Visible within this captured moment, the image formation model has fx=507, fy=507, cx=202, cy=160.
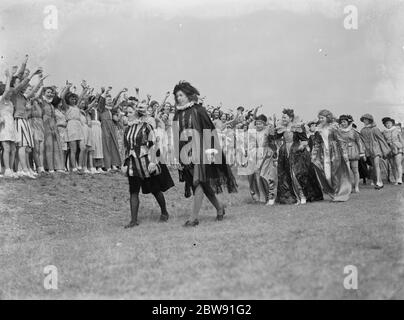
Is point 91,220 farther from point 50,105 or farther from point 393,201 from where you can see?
point 393,201

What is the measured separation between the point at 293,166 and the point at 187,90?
4217 millimetres

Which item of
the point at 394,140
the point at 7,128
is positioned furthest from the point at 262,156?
the point at 394,140

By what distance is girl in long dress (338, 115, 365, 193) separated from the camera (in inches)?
582

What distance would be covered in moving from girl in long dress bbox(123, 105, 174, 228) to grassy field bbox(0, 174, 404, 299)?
58 centimetres

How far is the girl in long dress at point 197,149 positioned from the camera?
26.6 ft

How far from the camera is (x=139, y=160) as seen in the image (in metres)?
8.58

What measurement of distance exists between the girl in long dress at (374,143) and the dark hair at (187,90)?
8685 millimetres

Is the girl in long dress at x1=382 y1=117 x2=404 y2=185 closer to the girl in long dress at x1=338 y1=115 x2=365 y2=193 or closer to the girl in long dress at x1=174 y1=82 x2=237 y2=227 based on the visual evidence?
the girl in long dress at x1=338 y1=115 x2=365 y2=193

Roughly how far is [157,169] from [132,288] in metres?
4.07

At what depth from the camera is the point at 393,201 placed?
32.1 feet

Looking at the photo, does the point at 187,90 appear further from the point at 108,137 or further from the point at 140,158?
the point at 108,137

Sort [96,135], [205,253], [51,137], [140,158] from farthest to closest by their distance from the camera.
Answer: [96,135] → [51,137] → [140,158] → [205,253]

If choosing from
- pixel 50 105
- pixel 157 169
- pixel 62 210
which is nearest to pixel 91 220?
pixel 62 210

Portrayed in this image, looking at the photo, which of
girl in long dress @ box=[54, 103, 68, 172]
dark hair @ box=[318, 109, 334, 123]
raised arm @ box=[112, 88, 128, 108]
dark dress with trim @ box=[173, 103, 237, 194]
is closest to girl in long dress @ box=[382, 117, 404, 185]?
dark hair @ box=[318, 109, 334, 123]
